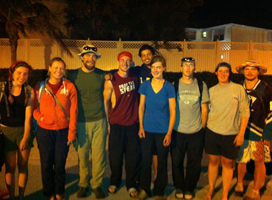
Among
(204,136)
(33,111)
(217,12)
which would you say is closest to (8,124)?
(33,111)

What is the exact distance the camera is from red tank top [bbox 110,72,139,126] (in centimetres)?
408

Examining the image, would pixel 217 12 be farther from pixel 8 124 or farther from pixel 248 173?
pixel 8 124

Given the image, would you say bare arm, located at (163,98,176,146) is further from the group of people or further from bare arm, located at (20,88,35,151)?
bare arm, located at (20,88,35,151)

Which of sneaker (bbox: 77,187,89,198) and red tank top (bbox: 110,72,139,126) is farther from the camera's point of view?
red tank top (bbox: 110,72,139,126)

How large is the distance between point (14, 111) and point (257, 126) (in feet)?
11.4

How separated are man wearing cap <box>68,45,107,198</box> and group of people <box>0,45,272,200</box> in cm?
2

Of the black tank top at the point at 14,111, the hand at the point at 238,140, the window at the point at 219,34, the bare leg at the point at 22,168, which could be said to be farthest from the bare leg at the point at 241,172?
the window at the point at 219,34

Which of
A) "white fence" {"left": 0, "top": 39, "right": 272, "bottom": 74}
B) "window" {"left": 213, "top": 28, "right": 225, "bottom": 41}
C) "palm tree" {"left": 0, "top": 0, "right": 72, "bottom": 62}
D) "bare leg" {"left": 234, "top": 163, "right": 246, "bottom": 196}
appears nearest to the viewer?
"bare leg" {"left": 234, "top": 163, "right": 246, "bottom": 196}

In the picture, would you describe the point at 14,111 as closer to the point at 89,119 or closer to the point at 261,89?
the point at 89,119

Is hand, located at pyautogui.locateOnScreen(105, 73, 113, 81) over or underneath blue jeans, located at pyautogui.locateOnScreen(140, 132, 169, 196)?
over

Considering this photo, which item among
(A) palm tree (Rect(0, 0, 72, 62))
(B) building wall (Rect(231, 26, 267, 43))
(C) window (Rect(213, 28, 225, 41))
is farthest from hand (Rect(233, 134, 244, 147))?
Result: (C) window (Rect(213, 28, 225, 41))

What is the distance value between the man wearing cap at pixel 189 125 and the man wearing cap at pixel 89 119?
1.15m

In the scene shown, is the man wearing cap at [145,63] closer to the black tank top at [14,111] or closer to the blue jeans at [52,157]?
the blue jeans at [52,157]

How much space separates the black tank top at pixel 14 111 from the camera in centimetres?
348
